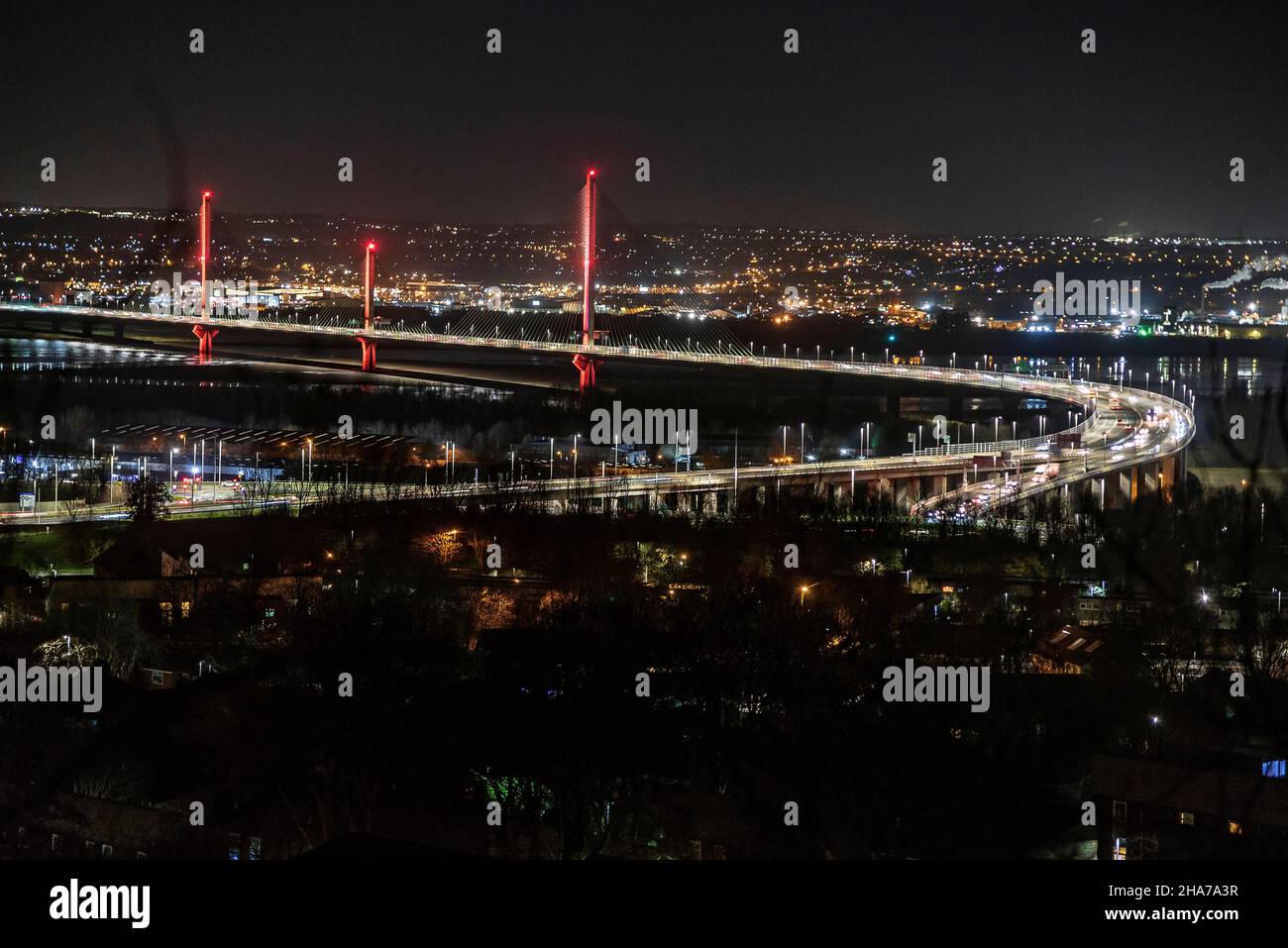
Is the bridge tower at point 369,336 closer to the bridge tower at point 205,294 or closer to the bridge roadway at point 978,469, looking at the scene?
the bridge tower at point 205,294

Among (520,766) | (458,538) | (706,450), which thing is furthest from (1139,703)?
(706,450)

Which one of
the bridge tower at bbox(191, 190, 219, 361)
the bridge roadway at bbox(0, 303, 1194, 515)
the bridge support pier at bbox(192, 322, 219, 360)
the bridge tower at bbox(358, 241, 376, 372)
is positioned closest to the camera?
the bridge roadway at bbox(0, 303, 1194, 515)

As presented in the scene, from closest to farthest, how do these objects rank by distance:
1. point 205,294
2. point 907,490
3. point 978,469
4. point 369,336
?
1. point 907,490
2. point 978,469
3. point 369,336
4. point 205,294

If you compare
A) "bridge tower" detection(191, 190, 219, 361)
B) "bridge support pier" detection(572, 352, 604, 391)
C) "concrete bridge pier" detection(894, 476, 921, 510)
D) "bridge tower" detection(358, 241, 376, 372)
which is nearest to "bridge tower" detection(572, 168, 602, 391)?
"bridge support pier" detection(572, 352, 604, 391)

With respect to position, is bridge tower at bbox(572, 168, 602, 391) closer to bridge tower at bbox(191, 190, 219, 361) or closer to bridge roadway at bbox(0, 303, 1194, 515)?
bridge roadway at bbox(0, 303, 1194, 515)

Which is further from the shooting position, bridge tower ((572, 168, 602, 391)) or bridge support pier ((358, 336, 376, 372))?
bridge support pier ((358, 336, 376, 372))

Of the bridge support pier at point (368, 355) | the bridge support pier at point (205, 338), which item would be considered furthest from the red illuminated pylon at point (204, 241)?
the bridge support pier at point (368, 355)

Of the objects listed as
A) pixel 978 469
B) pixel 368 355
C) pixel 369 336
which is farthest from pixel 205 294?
pixel 978 469

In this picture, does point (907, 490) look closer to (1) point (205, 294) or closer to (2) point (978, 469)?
(2) point (978, 469)
